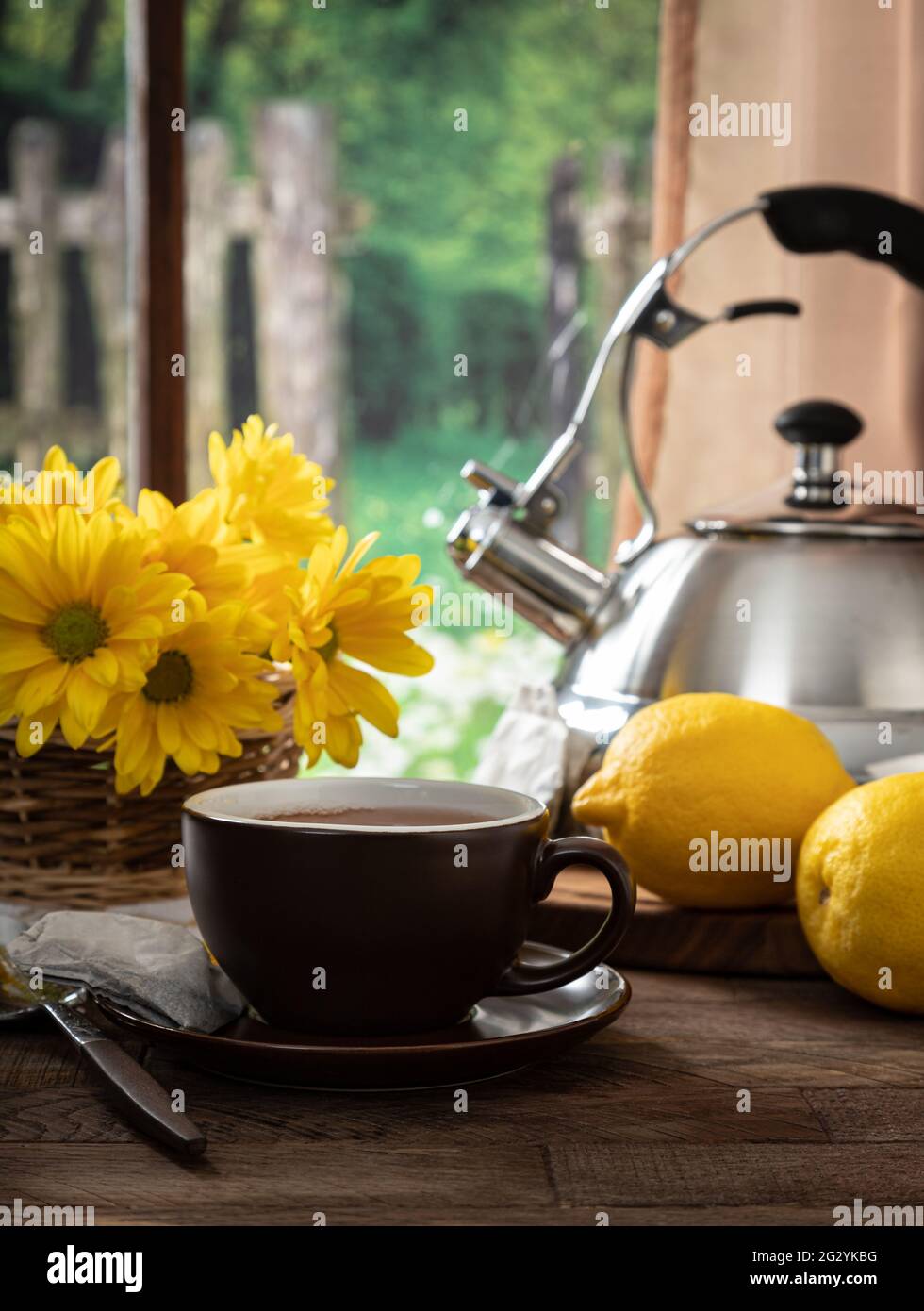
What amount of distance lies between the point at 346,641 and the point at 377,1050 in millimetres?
229

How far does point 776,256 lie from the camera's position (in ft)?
3.76

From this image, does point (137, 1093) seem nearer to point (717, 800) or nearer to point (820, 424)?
point (717, 800)

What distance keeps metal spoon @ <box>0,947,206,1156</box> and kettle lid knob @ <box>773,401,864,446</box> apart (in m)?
0.49

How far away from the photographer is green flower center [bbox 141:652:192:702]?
23.7 inches

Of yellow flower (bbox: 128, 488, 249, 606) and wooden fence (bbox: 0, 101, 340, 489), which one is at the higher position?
wooden fence (bbox: 0, 101, 340, 489)

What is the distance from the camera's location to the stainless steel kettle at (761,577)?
73 centimetres

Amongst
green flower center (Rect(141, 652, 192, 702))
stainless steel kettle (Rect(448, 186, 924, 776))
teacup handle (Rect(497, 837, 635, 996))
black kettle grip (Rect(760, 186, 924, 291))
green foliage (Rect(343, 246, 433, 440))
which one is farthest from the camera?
green foliage (Rect(343, 246, 433, 440))

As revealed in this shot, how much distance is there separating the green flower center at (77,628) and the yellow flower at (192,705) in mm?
26

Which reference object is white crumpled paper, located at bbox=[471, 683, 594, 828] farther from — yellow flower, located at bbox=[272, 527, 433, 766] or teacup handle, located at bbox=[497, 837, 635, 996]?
teacup handle, located at bbox=[497, 837, 635, 996]

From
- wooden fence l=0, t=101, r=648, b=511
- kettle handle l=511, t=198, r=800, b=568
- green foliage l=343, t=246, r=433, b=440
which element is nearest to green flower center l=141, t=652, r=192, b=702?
kettle handle l=511, t=198, r=800, b=568

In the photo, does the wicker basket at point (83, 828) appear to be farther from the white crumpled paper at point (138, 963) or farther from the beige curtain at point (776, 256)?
the beige curtain at point (776, 256)

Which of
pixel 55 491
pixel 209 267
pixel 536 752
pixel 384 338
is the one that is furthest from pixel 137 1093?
pixel 384 338

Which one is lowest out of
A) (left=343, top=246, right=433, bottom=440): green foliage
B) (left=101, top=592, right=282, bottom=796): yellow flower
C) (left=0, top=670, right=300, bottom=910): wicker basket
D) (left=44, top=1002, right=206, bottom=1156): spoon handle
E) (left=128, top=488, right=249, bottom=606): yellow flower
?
(left=44, top=1002, right=206, bottom=1156): spoon handle
